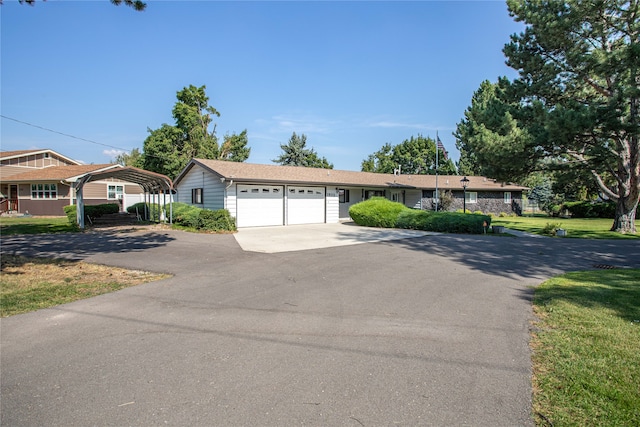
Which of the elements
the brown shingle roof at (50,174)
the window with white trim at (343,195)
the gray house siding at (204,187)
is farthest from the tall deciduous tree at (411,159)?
the brown shingle roof at (50,174)

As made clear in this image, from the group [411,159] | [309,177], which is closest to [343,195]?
[309,177]

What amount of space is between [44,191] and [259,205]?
67.1 ft

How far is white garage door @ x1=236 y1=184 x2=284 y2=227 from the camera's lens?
62.0 ft

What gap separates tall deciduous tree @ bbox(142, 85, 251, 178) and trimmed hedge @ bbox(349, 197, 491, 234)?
2277 cm

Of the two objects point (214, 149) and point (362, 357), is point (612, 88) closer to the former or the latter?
point (362, 357)

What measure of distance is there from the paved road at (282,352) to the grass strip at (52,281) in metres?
0.52

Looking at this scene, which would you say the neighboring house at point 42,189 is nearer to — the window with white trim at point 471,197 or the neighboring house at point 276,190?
the neighboring house at point 276,190

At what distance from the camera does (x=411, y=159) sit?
50125 millimetres

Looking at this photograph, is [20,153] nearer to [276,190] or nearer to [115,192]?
[115,192]

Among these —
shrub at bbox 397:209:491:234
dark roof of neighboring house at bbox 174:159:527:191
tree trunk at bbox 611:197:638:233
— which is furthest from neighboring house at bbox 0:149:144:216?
tree trunk at bbox 611:197:638:233

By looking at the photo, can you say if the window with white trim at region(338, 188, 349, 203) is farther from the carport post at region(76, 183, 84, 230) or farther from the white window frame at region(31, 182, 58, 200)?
the white window frame at region(31, 182, 58, 200)

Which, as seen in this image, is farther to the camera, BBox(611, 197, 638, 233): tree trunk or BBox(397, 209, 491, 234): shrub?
BBox(611, 197, 638, 233): tree trunk

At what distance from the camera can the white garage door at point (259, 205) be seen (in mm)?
18903

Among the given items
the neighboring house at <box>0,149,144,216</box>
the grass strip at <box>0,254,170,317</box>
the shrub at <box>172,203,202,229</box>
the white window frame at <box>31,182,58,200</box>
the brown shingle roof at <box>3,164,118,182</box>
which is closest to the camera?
the grass strip at <box>0,254,170,317</box>
